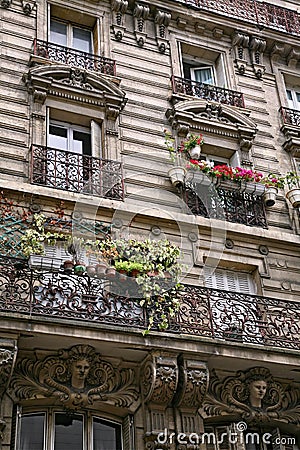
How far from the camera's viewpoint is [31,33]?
13.3m

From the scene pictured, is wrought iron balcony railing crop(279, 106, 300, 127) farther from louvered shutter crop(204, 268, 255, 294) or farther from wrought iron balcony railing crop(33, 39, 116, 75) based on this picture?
louvered shutter crop(204, 268, 255, 294)

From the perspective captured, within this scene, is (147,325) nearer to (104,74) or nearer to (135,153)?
(135,153)

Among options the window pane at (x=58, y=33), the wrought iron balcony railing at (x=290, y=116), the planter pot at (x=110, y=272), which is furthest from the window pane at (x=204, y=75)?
the planter pot at (x=110, y=272)

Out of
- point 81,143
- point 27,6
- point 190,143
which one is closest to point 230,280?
point 190,143

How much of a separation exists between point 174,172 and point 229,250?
1.66 meters

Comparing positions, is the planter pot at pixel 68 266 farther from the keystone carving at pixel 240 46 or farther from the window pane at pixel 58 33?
the keystone carving at pixel 240 46

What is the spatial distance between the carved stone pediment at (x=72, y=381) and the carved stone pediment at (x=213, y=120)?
17.7ft

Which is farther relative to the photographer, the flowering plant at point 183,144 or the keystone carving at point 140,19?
the keystone carving at point 140,19

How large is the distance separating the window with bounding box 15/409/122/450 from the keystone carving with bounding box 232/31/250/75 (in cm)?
872

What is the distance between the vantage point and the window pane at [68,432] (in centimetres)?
923

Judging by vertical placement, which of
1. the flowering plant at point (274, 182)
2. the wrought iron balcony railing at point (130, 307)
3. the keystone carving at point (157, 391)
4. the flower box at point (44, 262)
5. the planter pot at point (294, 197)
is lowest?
the keystone carving at point (157, 391)

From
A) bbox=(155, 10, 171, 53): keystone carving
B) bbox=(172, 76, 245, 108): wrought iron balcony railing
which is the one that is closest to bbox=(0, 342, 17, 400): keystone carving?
bbox=(172, 76, 245, 108): wrought iron balcony railing

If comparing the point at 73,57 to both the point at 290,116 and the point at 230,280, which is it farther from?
the point at 230,280

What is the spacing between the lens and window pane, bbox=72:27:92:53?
1411 centimetres
